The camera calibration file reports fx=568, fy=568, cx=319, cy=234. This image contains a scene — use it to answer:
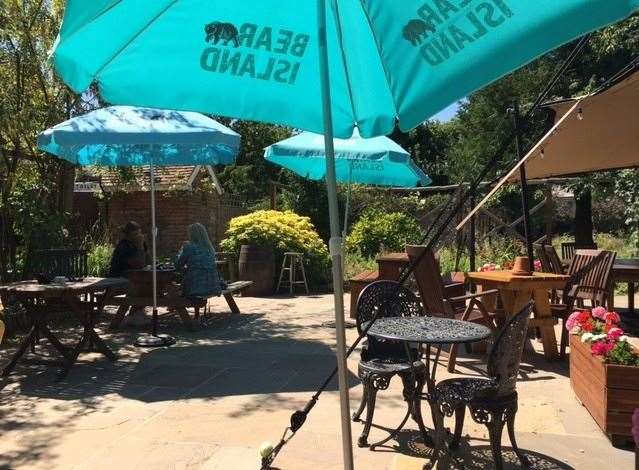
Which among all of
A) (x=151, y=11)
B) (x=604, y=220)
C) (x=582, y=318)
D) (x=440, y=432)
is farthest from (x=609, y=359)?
(x=604, y=220)

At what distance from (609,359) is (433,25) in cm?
263

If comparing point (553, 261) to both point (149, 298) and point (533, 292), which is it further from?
point (149, 298)

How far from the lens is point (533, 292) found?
18.2 ft

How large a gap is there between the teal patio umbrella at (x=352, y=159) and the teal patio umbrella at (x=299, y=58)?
3378mm

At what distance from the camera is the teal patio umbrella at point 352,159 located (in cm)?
654

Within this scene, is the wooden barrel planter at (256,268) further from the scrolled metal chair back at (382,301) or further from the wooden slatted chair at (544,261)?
the scrolled metal chair back at (382,301)

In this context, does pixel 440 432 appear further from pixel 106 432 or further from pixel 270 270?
pixel 270 270

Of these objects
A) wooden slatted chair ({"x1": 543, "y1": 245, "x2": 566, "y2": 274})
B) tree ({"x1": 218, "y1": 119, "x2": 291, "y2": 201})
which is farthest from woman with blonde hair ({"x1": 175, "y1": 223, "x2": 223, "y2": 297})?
tree ({"x1": 218, "y1": 119, "x2": 291, "y2": 201})

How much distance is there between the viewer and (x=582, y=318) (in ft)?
13.8

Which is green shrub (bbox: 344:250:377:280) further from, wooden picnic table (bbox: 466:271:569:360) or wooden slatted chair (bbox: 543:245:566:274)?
wooden picnic table (bbox: 466:271:569:360)

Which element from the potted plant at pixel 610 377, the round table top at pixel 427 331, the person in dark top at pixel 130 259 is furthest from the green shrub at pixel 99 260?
the potted plant at pixel 610 377

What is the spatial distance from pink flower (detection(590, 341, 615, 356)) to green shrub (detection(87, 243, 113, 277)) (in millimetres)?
7190

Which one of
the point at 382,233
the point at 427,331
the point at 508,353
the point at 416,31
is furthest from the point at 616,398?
the point at 382,233

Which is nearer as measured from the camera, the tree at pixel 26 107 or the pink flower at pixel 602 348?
the pink flower at pixel 602 348
